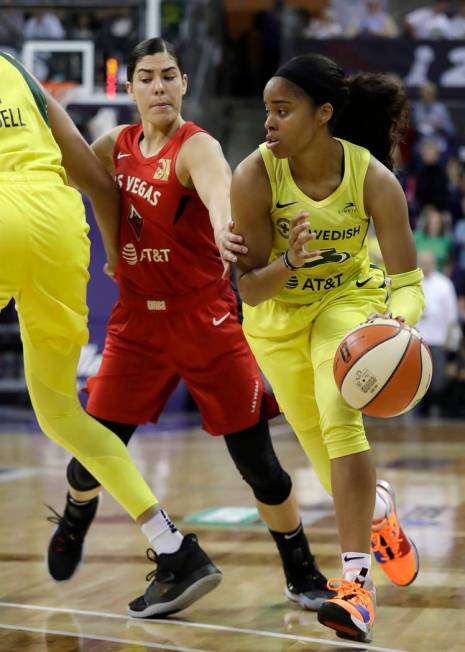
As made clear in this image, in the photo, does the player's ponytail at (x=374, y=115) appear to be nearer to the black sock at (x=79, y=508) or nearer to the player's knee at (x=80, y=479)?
the player's knee at (x=80, y=479)

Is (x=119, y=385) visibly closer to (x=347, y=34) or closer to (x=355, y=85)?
(x=355, y=85)

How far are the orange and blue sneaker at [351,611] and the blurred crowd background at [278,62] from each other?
700 centimetres

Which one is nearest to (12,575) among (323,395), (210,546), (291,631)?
(210,546)

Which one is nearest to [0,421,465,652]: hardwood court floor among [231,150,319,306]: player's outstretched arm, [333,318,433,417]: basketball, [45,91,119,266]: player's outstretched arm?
[333,318,433,417]: basketball

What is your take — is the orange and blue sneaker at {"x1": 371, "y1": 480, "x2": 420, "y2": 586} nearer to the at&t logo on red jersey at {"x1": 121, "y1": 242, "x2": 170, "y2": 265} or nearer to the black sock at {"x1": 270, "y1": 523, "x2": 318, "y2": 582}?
the black sock at {"x1": 270, "y1": 523, "x2": 318, "y2": 582}

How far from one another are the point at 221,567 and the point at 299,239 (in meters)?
1.91

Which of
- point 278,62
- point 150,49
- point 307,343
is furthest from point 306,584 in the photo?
point 278,62

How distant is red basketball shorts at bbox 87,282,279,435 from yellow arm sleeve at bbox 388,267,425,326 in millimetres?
694

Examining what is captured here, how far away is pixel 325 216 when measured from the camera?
3.92 metres

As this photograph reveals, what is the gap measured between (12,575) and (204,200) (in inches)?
72.0

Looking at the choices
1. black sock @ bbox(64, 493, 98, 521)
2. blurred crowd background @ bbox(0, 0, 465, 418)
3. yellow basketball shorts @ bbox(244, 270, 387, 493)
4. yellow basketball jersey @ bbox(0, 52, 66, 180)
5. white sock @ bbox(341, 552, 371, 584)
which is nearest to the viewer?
white sock @ bbox(341, 552, 371, 584)

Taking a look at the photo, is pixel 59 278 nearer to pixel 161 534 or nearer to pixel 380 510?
pixel 161 534

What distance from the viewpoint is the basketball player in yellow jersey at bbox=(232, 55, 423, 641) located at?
377cm

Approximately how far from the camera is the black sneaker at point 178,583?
13.6ft
